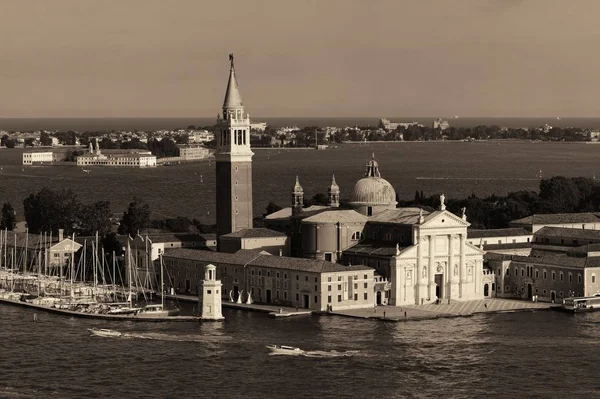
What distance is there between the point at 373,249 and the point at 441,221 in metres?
2.52

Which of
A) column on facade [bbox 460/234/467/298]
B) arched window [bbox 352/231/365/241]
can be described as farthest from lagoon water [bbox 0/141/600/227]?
column on facade [bbox 460/234/467/298]

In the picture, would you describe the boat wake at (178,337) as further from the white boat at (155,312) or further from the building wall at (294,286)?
the building wall at (294,286)

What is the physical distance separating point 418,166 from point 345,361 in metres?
108

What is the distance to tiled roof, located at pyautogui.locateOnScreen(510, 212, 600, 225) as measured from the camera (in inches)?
2334

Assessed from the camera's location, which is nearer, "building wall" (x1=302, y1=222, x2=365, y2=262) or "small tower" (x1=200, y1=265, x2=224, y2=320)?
"small tower" (x1=200, y1=265, x2=224, y2=320)

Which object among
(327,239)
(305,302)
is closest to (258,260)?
(327,239)

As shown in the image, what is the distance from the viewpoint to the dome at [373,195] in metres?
56.6

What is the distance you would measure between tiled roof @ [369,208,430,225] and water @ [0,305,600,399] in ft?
16.1

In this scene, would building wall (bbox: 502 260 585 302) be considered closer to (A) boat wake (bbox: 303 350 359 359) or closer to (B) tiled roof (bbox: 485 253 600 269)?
(B) tiled roof (bbox: 485 253 600 269)

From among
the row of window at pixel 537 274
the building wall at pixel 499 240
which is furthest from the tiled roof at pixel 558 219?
the row of window at pixel 537 274

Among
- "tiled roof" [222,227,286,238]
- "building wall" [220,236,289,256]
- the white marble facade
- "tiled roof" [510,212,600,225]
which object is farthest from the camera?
"tiled roof" [510,212,600,225]

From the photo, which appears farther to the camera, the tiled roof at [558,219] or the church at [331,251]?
the tiled roof at [558,219]

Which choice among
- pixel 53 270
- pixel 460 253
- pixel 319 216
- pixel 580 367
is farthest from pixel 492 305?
pixel 53 270

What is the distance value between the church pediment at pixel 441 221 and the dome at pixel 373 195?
4.14m
